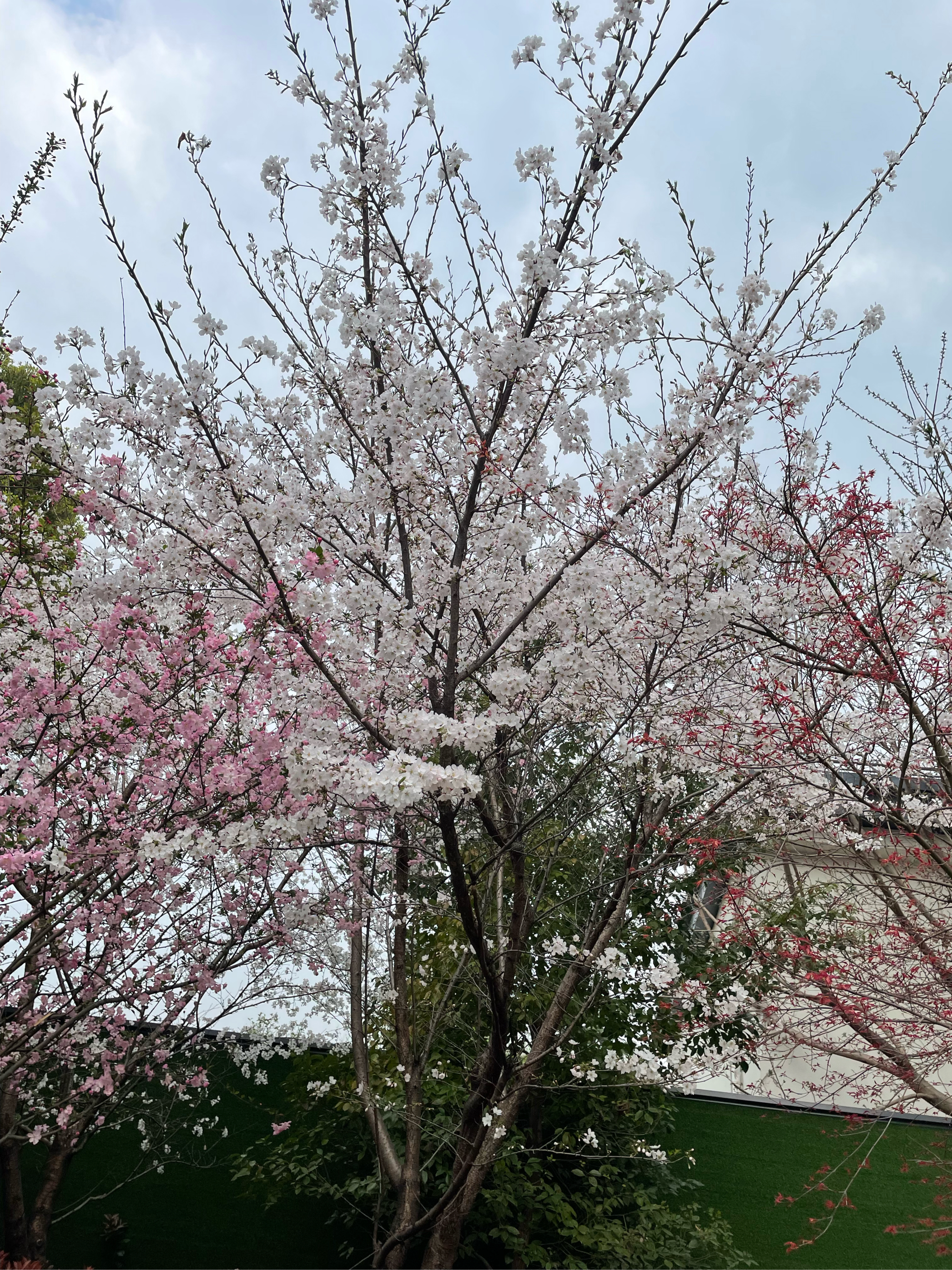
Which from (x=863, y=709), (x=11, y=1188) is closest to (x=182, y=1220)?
(x=11, y=1188)

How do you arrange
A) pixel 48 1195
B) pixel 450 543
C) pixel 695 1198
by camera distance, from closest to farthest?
pixel 450 543 → pixel 48 1195 → pixel 695 1198

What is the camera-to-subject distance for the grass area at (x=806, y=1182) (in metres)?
6.57

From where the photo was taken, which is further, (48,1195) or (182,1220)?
(182,1220)

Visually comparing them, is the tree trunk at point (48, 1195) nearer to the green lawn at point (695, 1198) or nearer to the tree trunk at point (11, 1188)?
the tree trunk at point (11, 1188)

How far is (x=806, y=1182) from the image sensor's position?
680 cm

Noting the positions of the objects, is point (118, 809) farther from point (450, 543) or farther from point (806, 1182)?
point (806, 1182)

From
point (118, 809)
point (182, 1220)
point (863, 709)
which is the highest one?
point (863, 709)

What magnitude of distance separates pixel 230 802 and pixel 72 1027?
5.21 ft

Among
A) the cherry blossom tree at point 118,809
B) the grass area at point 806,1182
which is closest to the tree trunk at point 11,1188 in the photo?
the cherry blossom tree at point 118,809

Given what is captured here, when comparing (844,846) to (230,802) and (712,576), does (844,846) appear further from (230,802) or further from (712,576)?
(230,802)

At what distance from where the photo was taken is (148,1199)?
647 centimetres

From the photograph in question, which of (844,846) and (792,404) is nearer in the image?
(792,404)

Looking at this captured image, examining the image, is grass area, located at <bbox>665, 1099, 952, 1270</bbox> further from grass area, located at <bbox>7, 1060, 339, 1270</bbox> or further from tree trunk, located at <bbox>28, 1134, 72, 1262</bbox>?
tree trunk, located at <bbox>28, 1134, 72, 1262</bbox>

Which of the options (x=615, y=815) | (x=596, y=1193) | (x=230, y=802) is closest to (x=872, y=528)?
(x=615, y=815)
